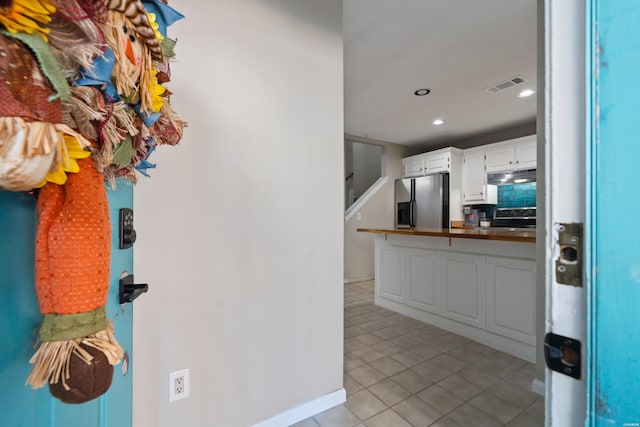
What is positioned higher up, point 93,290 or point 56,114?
point 56,114

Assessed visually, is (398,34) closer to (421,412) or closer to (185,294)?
(185,294)

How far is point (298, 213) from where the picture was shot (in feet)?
4.79

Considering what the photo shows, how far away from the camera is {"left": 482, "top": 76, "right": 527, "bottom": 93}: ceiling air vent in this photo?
2.76 meters

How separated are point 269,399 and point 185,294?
2.36 feet

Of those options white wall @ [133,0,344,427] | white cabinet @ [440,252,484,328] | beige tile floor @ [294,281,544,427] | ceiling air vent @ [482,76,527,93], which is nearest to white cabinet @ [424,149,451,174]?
ceiling air vent @ [482,76,527,93]

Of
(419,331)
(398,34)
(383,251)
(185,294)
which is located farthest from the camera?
(383,251)

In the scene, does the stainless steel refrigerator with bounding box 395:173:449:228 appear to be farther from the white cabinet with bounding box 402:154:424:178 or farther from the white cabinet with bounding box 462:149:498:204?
the white cabinet with bounding box 462:149:498:204

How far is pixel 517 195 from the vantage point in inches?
167

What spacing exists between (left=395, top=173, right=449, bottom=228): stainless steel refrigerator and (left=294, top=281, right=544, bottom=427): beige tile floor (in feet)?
8.57

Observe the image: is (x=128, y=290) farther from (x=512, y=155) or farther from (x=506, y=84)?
(x=512, y=155)

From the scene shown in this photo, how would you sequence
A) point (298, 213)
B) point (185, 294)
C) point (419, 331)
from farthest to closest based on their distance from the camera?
point (419, 331)
point (298, 213)
point (185, 294)

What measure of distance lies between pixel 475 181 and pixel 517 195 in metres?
0.68

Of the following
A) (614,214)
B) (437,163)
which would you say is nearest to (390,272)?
(437,163)

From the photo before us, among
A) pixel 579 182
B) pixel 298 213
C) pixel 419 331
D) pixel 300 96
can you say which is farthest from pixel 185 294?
pixel 419 331
